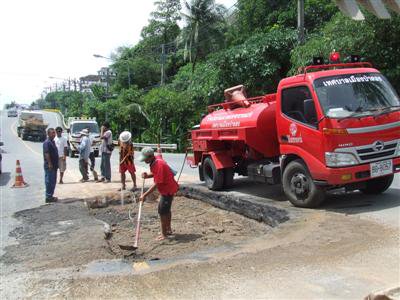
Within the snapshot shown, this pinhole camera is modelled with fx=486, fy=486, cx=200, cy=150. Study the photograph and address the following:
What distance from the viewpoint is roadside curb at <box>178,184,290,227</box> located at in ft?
28.0

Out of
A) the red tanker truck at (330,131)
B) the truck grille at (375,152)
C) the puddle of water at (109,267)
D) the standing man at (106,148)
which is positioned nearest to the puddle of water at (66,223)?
the puddle of water at (109,267)

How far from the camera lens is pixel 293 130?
331 inches

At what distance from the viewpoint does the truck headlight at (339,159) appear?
764 centimetres

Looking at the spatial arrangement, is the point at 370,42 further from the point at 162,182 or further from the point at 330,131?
the point at 162,182

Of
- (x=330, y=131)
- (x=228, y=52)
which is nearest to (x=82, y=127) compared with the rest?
(x=228, y=52)

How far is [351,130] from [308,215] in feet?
4.94

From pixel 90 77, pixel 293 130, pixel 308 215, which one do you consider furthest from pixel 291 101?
pixel 90 77

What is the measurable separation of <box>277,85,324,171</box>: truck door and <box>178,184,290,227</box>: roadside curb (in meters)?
1.05

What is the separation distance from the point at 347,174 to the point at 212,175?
4565mm

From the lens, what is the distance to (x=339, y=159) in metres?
7.64

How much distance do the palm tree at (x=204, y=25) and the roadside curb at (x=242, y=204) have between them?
114 ft

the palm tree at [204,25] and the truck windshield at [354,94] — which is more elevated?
the palm tree at [204,25]

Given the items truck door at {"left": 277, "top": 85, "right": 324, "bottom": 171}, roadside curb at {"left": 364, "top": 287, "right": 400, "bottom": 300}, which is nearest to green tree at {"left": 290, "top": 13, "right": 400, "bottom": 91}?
truck door at {"left": 277, "top": 85, "right": 324, "bottom": 171}

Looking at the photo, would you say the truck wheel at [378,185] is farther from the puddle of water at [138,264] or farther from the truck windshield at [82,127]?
the truck windshield at [82,127]
